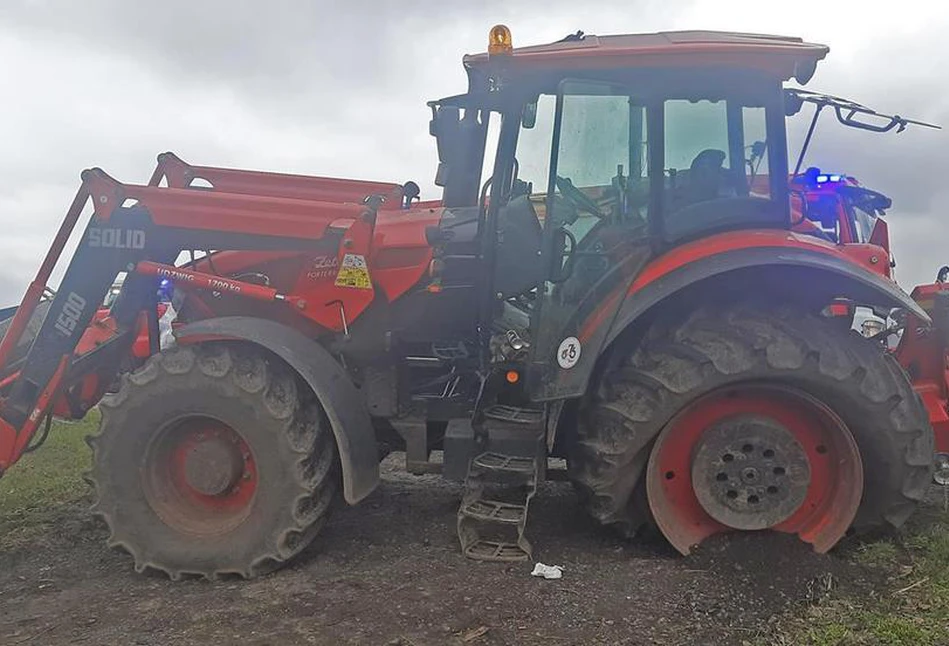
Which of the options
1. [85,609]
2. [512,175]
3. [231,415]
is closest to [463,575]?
[231,415]

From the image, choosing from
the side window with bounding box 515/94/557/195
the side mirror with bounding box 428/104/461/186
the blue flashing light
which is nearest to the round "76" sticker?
the side window with bounding box 515/94/557/195

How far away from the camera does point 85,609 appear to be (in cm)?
372

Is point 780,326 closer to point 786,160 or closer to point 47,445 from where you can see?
point 786,160

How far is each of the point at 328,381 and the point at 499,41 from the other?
1845 millimetres

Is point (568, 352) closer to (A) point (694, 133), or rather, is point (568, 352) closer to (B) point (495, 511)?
(B) point (495, 511)

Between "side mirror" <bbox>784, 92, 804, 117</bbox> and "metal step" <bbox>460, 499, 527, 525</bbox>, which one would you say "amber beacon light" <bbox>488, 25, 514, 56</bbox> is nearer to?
"side mirror" <bbox>784, 92, 804, 117</bbox>

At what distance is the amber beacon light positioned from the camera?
3.89 metres

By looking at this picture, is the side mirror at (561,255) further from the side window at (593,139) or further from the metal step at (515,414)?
the metal step at (515,414)

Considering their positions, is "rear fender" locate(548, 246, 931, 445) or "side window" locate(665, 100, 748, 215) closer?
"rear fender" locate(548, 246, 931, 445)

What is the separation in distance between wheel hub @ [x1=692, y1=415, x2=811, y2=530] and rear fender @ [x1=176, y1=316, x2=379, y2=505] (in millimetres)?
1666

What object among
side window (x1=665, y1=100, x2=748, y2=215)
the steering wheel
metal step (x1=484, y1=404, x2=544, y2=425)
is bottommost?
metal step (x1=484, y1=404, x2=544, y2=425)

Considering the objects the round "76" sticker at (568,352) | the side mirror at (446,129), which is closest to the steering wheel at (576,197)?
the round "76" sticker at (568,352)

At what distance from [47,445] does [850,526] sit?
6926mm

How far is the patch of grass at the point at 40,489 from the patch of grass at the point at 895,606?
4.18 meters
